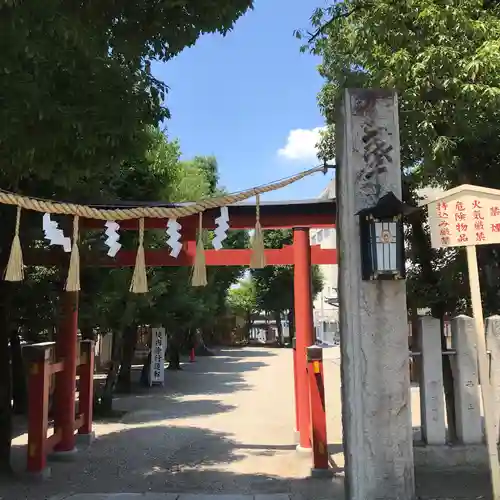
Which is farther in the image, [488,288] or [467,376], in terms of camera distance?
[488,288]

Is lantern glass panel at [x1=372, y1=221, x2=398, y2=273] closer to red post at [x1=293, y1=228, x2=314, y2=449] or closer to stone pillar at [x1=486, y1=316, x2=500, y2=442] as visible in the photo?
stone pillar at [x1=486, y1=316, x2=500, y2=442]

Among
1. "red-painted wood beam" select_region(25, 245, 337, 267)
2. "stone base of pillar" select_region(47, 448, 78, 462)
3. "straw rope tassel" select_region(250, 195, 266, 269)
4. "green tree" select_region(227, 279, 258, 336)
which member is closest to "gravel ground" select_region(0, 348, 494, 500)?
"stone base of pillar" select_region(47, 448, 78, 462)

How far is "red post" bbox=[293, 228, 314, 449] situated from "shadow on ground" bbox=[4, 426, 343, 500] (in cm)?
52

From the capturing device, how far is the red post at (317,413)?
7234 millimetres

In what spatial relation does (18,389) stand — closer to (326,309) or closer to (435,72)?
(435,72)

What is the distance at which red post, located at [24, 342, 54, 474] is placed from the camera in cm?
711

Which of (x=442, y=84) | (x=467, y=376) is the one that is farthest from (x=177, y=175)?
(x=467, y=376)

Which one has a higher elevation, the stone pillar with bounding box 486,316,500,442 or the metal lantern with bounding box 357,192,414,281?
the metal lantern with bounding box 357,192,414,281

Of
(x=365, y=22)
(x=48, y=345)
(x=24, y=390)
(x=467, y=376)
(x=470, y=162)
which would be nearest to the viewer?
(x=467, y=376)

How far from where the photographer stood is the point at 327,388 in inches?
698

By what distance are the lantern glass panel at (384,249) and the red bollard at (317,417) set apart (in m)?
3.20

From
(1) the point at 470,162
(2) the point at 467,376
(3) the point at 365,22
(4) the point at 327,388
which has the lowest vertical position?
(4) the point at 327,388

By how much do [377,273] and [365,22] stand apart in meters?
6.63

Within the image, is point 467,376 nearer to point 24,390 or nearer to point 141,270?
point 141,270
